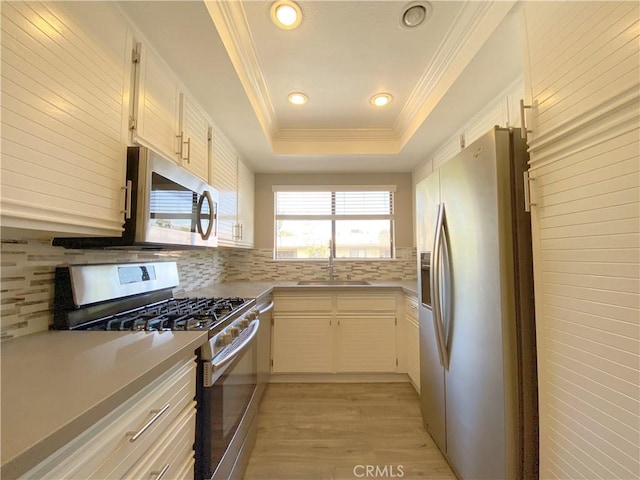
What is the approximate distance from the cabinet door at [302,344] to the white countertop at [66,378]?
169 cm

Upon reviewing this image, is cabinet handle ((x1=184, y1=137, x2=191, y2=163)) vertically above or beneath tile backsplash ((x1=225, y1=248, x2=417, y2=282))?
above

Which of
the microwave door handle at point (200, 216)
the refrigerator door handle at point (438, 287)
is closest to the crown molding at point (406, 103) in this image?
the microwave door handle at point (200, 216)

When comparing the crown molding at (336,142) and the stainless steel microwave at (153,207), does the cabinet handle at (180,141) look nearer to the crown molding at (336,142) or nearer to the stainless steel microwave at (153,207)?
the stainless steel microwave at (153,207)

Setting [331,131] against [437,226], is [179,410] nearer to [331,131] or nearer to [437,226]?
[437,226]

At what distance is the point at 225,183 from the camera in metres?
2.32

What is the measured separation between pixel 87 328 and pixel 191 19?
4.33 ft

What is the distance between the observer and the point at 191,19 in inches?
46.3

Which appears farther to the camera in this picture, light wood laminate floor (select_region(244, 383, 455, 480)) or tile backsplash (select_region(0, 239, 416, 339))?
light wood laminate floor (select_region(244, 383, 455, 480))

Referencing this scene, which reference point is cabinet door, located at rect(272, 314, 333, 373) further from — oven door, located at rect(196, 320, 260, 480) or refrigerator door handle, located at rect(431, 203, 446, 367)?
refrigerator door handle, located at rect(431, 203, 446, 367)

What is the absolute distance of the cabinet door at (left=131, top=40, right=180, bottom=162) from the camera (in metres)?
1.22

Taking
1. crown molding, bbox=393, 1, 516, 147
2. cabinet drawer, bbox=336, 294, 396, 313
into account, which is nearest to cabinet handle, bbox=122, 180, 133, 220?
crown molding, bbox=393, 1, 516, 147

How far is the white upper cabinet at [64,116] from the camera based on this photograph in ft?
2.41

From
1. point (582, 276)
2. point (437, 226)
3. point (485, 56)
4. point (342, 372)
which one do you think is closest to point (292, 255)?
point (342, 372)

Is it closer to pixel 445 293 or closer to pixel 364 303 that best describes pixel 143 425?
pixel 445 293
